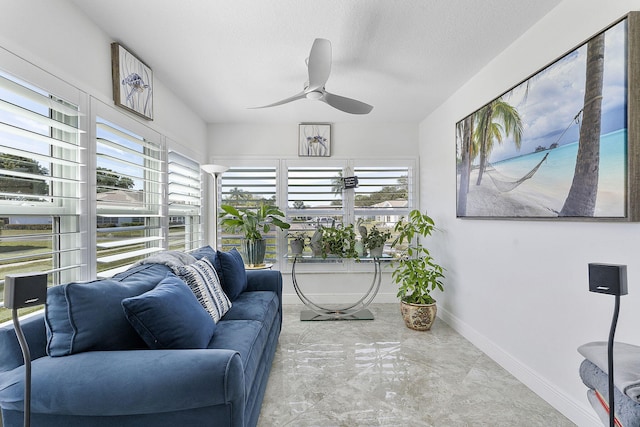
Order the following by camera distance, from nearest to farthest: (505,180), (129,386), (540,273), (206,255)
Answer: (129,386), (540,273), (505,180), (206,255)

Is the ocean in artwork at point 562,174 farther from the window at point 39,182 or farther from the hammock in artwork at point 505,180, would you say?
the window at point 39,182

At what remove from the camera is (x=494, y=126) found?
2.64 metres

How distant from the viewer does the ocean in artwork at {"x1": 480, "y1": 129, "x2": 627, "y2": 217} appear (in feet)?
5.24

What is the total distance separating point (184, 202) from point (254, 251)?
97 cm

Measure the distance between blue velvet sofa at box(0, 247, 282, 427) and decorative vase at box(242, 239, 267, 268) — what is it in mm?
2365

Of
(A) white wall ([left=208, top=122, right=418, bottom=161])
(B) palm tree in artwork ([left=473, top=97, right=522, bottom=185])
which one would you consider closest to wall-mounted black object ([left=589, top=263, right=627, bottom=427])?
(B) palm tree in artwork ([left=473, top=97, right=522, bottom=185])

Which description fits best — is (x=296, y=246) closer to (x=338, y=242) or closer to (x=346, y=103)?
(x=338, y=242)

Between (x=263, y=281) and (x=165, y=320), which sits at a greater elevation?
(x=165, y=320)

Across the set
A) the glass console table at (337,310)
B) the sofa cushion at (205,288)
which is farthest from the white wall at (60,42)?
the glass console table at (337,310)

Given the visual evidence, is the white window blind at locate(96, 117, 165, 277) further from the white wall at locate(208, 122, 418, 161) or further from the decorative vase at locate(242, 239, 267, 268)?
the white wall at locate(208, 122, 418, 161)

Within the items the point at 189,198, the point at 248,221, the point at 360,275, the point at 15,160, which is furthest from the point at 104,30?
the point at 360,275

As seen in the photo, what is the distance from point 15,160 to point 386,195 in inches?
149

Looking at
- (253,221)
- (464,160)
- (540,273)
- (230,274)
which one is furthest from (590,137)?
(253,221)

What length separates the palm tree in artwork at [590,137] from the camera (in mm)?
1699
